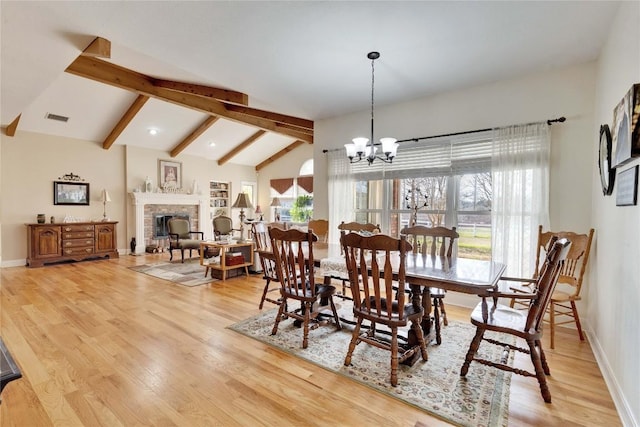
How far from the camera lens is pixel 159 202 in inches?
302

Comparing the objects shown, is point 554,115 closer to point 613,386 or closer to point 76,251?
point 613,386

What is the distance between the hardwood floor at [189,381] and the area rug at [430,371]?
81mm

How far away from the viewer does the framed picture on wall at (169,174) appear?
7.88 metres

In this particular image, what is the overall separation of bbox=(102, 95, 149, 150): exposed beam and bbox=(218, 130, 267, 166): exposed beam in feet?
9.29

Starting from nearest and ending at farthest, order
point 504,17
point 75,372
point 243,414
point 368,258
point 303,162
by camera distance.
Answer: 1. point 243,414
2. point 75,372
3. point 504,17
4. point 368,258
5. point 303,162

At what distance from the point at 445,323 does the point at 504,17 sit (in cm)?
273

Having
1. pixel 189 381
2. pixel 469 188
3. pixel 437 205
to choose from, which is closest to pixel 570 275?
pixel 469 188

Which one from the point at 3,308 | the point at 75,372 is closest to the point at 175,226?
the point at 3,308

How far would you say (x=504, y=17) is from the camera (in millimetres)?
2312

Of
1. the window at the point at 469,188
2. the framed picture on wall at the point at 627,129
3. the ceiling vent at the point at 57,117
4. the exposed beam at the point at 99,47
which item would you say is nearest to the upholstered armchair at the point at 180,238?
the ceiling vent at the point at 57,117

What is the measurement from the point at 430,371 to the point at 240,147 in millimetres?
7782

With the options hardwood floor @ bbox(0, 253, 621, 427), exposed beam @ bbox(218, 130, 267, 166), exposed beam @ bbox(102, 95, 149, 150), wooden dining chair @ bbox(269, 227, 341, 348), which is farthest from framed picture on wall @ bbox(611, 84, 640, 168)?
exposed beam @ bbox(218, 130, 267, 166)

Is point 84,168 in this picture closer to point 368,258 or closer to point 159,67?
point 159,67

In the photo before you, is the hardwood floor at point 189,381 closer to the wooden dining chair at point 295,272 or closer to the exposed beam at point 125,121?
the wooden dining chair at point 295,272
